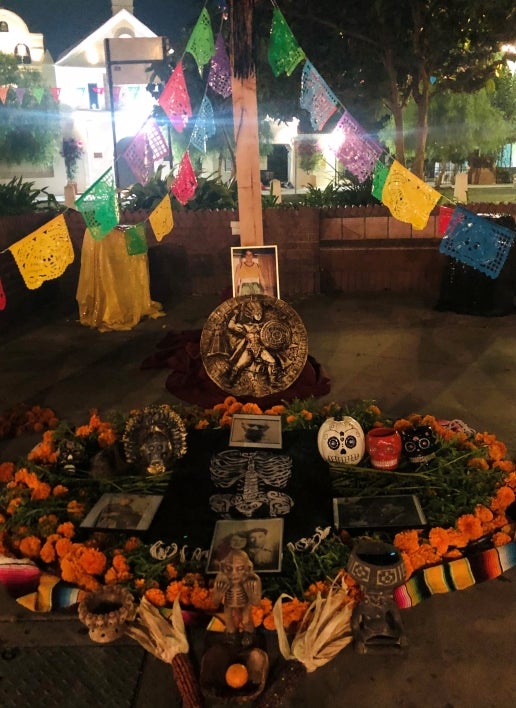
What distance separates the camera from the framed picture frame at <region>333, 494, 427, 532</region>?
3584 millimetres

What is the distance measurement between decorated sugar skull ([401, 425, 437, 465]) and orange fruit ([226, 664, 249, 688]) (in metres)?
2.06

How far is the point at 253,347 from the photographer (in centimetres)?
548

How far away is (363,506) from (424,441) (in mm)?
744

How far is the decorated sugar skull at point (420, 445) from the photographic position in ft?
13.8

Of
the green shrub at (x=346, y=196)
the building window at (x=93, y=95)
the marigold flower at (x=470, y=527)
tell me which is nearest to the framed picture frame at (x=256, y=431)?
the marigold flower at (x=470, y=527)

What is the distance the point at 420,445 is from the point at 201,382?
2.46 m

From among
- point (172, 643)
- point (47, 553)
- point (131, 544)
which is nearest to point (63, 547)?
point (47, 553)

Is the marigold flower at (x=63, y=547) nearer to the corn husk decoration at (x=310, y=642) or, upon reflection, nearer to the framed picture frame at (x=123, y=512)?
the framed picture frame at (x=123, y=512)

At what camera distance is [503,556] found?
3.40m

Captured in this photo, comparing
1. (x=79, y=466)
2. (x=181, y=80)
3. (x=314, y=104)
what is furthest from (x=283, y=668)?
(x=181, y=80)

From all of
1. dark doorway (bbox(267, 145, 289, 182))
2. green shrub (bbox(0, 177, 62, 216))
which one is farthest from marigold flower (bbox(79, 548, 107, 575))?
dark doorway (bbox(267, 145, 289, 182))

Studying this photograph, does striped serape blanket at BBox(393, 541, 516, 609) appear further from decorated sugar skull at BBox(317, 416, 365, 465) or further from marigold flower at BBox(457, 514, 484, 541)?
decorated sugar skull at BBox(317, 416, 365, 465)

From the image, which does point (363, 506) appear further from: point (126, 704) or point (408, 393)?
point (408, 393)

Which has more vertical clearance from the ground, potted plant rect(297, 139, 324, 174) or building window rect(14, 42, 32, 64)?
building window rect(14, 42, 32, 64)
